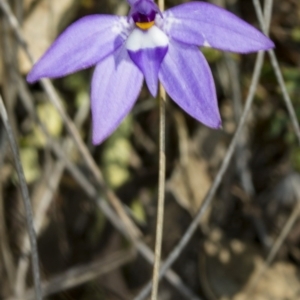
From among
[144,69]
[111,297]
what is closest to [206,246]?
[111,297]

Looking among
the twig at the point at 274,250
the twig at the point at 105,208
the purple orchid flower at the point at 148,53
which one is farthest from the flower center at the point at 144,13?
the twig at the point at 274,250

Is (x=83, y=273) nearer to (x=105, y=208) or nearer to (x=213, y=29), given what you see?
(x=105, y=208)

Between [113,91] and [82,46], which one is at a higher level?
[82,46]

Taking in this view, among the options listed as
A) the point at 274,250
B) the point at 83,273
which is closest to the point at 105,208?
the point at 83,273

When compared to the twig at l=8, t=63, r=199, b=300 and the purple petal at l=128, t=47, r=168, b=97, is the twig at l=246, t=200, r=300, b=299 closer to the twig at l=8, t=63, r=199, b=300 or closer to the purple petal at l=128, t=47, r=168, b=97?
the twig at l=8, t=63, r=199, b=300

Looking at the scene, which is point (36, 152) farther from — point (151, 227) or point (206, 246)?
point (206, 246)

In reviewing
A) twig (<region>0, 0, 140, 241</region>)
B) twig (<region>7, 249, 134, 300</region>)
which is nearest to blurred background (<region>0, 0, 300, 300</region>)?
twig (<region>7, 249, 134, 300</region>)

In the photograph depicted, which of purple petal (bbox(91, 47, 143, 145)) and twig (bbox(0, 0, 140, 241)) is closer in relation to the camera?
purple petal (bbox(91, 47, 143, 145))
